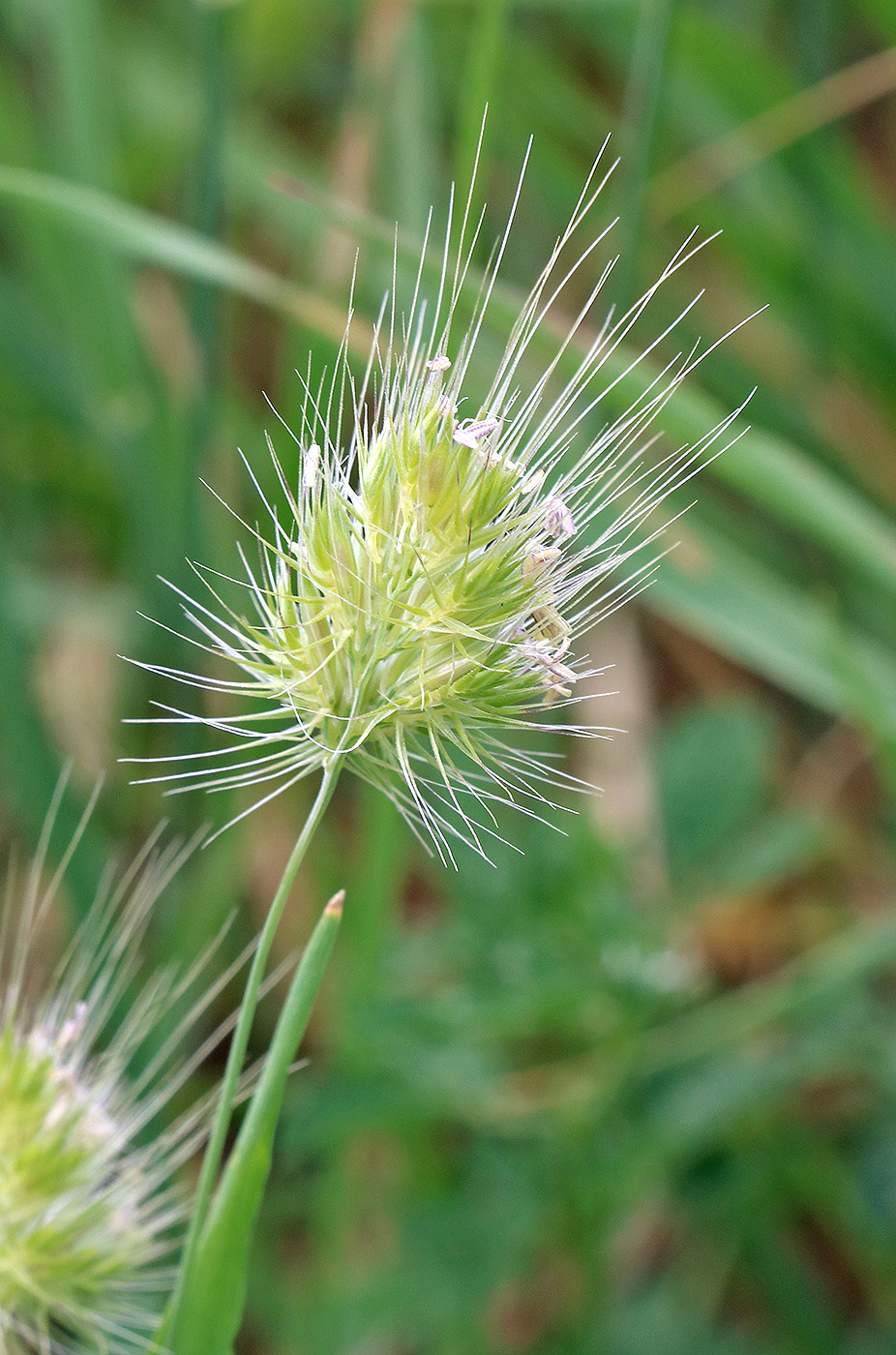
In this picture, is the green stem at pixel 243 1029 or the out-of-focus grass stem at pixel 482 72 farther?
the out-of-focus grass stem at pixel 482 72

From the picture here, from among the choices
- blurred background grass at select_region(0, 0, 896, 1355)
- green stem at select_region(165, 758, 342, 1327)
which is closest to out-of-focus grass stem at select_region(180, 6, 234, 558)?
blurred background grass at select_region(0, 0, 896, 1355)

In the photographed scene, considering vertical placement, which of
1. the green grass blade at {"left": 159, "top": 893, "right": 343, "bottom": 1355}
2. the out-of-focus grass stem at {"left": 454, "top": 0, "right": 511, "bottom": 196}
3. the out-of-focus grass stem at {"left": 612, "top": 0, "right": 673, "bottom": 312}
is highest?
the out-of-focus grass stem at {"left": 454, "top": 0, "right": 511, "bottom": 196}

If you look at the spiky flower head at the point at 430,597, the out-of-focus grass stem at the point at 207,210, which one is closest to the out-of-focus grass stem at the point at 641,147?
the out-of-focus grass stem at the point at 207,210

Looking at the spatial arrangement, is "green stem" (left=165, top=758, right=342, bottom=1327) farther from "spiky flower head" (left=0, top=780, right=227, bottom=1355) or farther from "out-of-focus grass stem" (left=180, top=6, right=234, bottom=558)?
"out-of-focus grass stem" (left=180, top=6, right=234, bottom=558)

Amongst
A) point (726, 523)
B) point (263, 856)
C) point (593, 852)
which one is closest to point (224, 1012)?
point (263, 856)

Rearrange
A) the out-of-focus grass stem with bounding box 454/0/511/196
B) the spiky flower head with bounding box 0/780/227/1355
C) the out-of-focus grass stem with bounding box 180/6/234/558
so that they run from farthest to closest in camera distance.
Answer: the out-of-focus grass stem with bounding box 180/6/234/558
the out-of-focus grass stem with bounding box 454/0/511/196
the spiky flower head with bounding box 0/780/227/1355

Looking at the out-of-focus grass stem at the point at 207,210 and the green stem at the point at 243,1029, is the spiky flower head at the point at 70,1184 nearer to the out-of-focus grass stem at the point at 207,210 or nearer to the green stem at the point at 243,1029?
the green stem at the point at 243,1029
